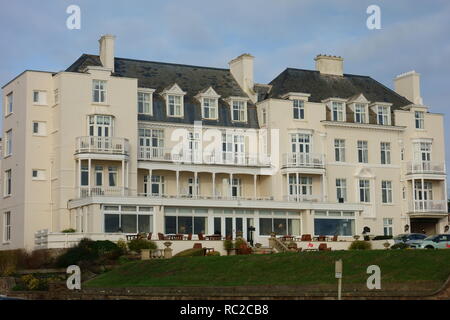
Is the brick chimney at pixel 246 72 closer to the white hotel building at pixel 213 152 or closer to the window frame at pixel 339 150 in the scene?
the white hotel building at pixel 213 152

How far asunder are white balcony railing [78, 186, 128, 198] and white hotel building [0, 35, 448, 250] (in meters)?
0.07

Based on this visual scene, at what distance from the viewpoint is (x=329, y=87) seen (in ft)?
223

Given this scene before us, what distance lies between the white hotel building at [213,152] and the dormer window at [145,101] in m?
0.07

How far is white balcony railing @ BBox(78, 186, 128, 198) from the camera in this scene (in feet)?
183

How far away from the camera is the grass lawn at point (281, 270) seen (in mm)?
33875

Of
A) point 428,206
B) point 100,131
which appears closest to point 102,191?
point 100,131

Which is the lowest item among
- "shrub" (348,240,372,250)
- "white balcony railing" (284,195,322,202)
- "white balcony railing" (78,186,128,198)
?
"shrub" (348,240,372,250)

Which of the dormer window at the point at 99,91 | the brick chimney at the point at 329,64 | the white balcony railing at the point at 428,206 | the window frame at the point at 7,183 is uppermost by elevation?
the brick chimney at the point at 329,64

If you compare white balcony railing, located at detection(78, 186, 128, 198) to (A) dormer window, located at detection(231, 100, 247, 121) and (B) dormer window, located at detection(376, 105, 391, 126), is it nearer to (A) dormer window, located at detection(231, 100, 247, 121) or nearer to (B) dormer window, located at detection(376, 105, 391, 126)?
(A) dormer window, located at detection(231, 100, 247, 121)

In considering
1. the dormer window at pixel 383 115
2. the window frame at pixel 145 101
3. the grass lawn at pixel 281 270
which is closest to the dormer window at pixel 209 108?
the window frame at pixel 145 101

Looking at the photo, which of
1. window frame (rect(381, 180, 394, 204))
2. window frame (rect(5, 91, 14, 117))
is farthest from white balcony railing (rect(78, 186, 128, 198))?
window frame (rect(381, 180, 394, 204))
